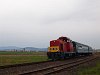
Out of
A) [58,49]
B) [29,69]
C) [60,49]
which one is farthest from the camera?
[60,49]

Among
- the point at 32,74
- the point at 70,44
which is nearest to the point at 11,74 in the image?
the point at 32,74

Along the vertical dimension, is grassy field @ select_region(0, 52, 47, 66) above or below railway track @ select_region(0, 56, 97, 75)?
above

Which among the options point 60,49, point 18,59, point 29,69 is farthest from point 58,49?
point 29,69

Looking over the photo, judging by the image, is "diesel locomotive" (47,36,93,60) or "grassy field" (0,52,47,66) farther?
"diesel locomotive" (47,36,93,60)

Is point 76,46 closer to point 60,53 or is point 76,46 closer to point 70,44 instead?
point 70,44

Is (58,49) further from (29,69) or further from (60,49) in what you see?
(29,69)

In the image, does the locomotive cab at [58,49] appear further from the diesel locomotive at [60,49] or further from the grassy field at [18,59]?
the grassy field at [18,59]

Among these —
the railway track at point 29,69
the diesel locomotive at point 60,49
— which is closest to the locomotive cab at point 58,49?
the diesel locomotive at point 60,49

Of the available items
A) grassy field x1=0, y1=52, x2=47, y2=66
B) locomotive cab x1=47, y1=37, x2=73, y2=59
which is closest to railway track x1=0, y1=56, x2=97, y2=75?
grassy field x1=0, y1=52, x2=47, y2=66

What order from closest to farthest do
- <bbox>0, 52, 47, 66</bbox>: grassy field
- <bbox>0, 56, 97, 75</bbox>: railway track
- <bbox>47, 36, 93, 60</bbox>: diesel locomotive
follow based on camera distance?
<bbox>0, 56, 97, 75</bbox>: railway track
<bbox>0, 52, 47, 66</bbox>: grassy field
<bbox>47, 36, 93, 60</bbox>: diesel locomotive

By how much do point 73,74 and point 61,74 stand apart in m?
0.85

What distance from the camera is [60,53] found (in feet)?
110

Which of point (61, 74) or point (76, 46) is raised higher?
point (76, 46)

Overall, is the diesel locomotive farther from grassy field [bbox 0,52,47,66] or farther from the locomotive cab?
grassy field [bbox 0,52,47,66]
